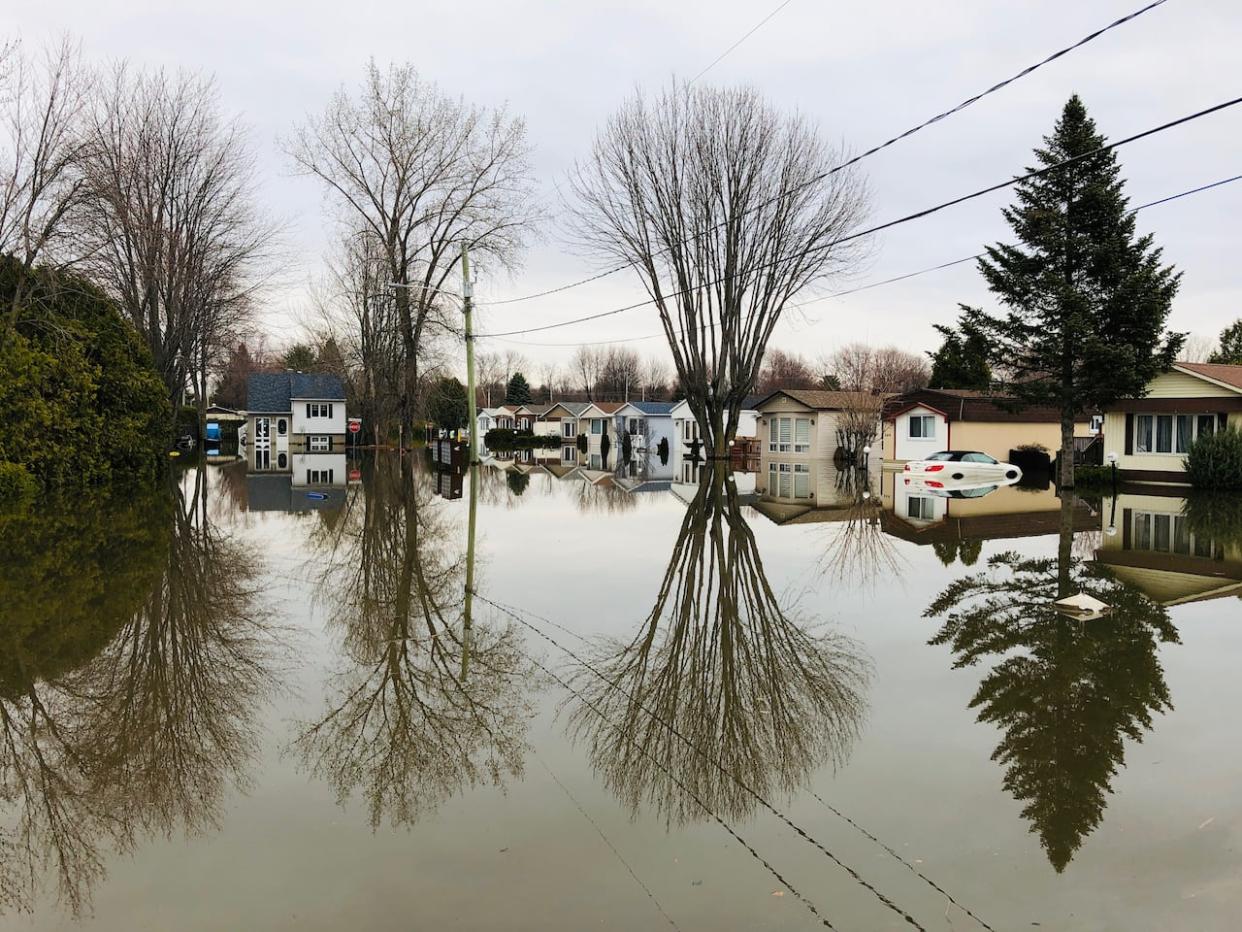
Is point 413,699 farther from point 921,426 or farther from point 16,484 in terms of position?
point 921,426

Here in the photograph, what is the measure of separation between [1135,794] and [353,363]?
197 ft

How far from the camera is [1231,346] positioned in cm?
5169

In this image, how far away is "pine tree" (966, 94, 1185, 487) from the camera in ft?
83.3

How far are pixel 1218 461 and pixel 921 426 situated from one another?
599 inches

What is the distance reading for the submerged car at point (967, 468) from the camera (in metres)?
32.2

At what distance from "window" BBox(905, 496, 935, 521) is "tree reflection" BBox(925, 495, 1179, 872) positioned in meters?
7.95

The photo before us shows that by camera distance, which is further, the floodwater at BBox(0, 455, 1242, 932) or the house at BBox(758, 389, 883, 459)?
the house at BBox(758, 389, 883, 459)

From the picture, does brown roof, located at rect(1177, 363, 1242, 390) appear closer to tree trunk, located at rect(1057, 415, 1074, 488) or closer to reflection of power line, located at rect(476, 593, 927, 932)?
tree trunk, located at rect(1057, 415, 1074, 488)

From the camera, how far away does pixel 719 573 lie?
36.7 ft

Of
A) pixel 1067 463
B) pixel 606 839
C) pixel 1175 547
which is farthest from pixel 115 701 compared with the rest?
pixel 1067 463

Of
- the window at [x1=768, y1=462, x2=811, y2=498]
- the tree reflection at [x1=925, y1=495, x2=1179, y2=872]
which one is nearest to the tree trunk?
the window at [x1=768, y1=462, x2=811, y2=498]

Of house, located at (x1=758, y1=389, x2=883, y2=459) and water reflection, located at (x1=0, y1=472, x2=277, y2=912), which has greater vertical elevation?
house, located at (x1=758, y1=389, x2=883, y2=459)

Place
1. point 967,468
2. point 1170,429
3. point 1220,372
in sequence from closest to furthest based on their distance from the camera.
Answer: point 1220,372
point 1170,429
point 967,468

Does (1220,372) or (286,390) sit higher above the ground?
(286,390)
